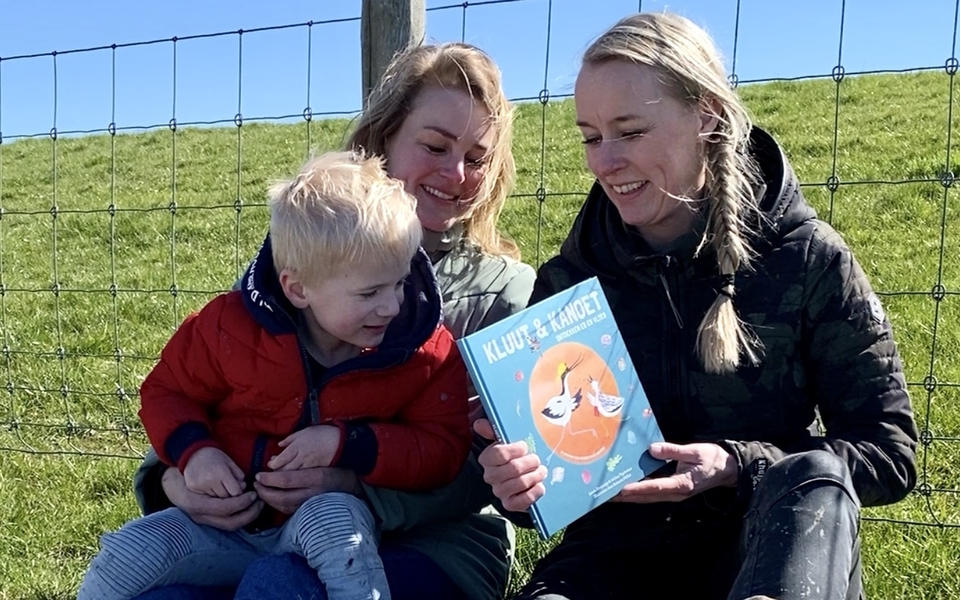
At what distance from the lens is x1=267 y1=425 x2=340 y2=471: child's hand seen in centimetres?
218

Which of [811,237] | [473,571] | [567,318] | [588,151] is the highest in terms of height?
[588,151]

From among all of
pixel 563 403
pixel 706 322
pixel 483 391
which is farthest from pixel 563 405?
pixel 706 322

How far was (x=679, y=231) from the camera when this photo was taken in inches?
91.7

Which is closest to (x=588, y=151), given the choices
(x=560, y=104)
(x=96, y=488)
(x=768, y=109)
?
(x=96, y=488)

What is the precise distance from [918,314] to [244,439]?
3571 mm

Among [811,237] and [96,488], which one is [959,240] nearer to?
[811,237]

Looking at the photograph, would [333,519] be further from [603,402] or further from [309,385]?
[603,402]

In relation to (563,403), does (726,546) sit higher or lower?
lower

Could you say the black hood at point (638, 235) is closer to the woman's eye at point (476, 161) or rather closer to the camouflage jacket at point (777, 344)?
the camouflage jacket at point (777, 344)

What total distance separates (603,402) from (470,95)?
965 mm

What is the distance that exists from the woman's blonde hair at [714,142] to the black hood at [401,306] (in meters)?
0.58

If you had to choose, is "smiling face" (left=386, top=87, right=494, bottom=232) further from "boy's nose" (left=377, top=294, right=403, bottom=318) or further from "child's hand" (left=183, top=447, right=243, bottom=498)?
"child's hand" (left=183, top=447, right=243, bottom=498)

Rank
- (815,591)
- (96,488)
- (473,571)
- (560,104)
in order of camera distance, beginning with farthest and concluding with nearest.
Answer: (560,104) → (96,488) → (473,571) → (815,591)

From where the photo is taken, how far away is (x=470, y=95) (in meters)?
2.61
